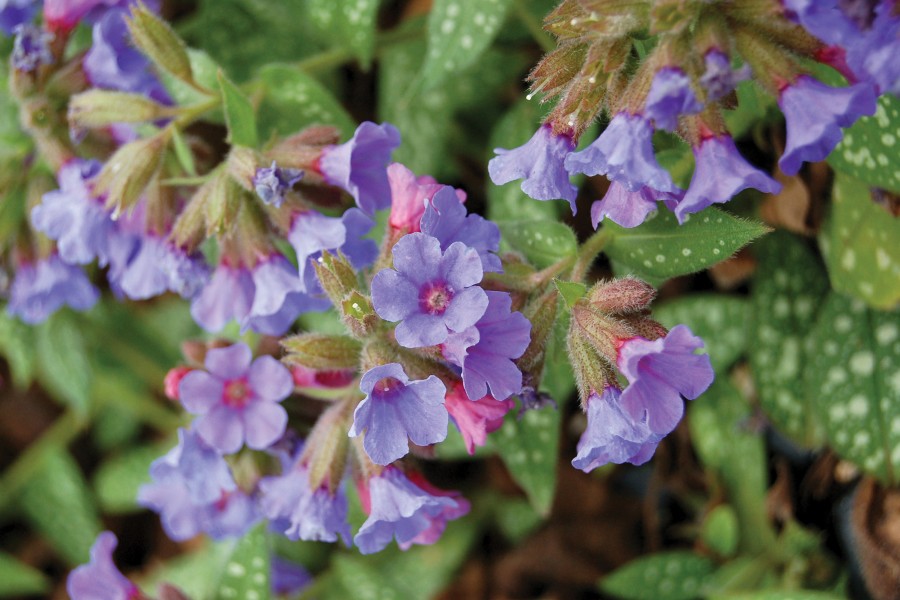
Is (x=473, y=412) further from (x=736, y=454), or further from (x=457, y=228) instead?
(x=736, y=454)

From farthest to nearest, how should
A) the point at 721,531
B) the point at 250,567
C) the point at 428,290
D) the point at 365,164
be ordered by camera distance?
the point at 721,531 → the point at 250,567 → the point at 365,164 → the point at 428,290

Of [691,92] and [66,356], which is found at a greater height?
[691,92]

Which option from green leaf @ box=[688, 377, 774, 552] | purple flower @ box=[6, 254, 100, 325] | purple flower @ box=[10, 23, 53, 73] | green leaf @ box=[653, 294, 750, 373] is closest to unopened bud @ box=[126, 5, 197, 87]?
purple flower @ box=[10, 23, 53, 73]

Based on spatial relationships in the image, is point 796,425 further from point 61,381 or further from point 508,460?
point 61,381

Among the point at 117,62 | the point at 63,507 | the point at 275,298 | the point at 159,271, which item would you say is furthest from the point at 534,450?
the point at 63,507

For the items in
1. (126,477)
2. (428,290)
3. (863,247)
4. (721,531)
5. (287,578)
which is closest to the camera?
(428,290)

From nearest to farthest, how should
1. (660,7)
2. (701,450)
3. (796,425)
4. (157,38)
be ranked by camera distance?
(660,7), (157,38), (796,425), (701,450)

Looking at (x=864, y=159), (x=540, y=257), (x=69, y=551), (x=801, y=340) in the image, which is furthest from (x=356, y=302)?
(x=69, y=551)

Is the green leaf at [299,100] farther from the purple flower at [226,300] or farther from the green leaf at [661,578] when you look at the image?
the green leaf at [661,578]
